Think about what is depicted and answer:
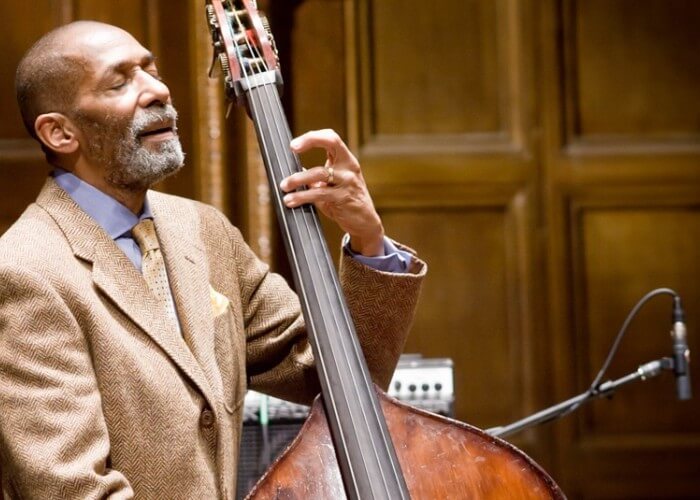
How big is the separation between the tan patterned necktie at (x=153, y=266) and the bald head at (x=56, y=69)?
0.71ft

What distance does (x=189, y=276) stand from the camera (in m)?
1.83

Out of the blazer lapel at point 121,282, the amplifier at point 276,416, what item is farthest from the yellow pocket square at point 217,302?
the amplifier at point 276,416

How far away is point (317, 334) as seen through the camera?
158cm

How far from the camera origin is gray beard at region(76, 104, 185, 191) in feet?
5.88

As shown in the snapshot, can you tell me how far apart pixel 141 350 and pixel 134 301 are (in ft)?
0.25

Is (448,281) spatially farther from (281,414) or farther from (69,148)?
(69,148)

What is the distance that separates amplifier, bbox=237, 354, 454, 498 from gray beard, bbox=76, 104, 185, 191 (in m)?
0.82

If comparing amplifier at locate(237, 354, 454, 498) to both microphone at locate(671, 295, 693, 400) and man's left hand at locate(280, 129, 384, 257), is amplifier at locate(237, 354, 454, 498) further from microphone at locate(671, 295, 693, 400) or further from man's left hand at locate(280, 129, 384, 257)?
man's left hand at locate(280, 129, 384, 257)

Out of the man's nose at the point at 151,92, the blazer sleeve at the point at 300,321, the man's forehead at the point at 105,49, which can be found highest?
the man's forehead at the point at 105,49

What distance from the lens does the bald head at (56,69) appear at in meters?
1.82

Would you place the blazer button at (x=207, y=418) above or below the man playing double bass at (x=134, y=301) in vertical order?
below

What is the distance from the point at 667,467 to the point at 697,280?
0.56 metres

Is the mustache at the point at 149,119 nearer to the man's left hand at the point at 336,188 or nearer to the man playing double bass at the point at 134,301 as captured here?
the man playing double bass at the point at 134,301

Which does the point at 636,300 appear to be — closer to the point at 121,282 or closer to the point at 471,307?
the point at 471,307
